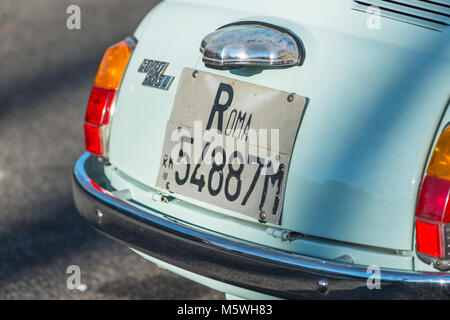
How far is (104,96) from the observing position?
2678 mm

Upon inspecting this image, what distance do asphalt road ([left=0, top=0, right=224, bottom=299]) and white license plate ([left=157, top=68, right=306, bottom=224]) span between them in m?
1.08

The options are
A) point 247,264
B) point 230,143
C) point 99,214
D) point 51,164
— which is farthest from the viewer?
point 51,164

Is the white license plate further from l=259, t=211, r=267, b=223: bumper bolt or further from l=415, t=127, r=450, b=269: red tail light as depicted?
l=415, t=127, r=450, b=269: red tail light

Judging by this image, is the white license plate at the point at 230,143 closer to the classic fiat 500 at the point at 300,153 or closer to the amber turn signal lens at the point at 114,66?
the classic fiat 500 at the point at 300,153

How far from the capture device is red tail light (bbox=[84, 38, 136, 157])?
8.72ft

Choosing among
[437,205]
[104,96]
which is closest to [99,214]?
[104,96]

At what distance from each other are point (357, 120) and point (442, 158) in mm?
279

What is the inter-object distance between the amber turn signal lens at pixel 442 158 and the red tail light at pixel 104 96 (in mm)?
1307

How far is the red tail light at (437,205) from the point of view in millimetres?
1938

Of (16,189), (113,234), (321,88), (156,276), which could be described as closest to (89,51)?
(16,189)

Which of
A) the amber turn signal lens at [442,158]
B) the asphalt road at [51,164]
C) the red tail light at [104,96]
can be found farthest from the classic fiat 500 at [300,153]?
the asphalt road at [51,164]

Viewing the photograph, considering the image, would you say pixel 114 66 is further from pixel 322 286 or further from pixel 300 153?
pixel 322 286

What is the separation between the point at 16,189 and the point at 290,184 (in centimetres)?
251
